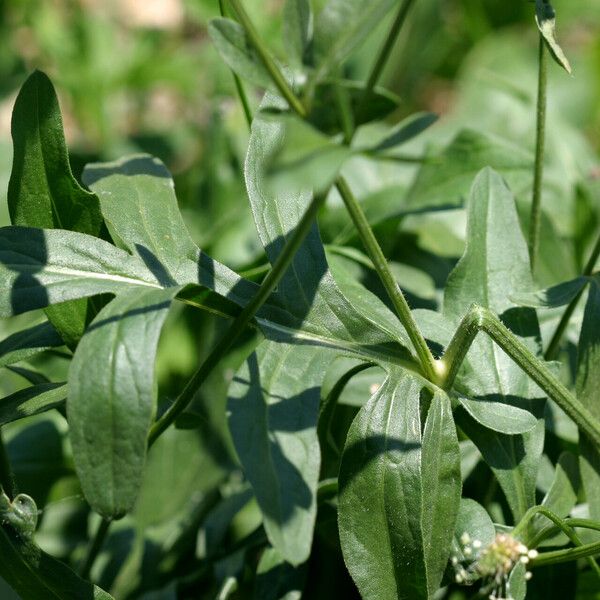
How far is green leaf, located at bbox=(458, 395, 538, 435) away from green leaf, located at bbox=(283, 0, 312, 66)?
1.15 ft

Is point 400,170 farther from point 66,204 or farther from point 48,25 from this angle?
point 48,25

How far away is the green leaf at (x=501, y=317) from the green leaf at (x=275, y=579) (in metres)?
0.25

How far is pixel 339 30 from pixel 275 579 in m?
0.60

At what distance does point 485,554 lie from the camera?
31.7 inches

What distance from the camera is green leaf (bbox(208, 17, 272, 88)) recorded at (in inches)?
27.1

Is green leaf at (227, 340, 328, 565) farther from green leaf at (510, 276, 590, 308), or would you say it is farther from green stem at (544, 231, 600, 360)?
green stem at (544, 231, 600, 360)

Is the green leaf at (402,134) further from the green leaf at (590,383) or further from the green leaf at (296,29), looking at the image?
the green leaf at (590,383)

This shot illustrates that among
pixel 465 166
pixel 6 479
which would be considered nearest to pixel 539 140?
pixel 465 166

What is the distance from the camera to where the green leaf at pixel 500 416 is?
33.4 inches

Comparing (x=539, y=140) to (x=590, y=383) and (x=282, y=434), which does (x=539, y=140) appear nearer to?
(x=590, y=383)

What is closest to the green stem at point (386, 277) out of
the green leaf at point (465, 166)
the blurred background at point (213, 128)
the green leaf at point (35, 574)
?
the blurred background at point (213, 128)

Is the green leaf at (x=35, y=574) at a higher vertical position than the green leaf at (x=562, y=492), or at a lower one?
lower

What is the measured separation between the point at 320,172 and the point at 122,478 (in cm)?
27

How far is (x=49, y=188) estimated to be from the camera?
35.7 inches
